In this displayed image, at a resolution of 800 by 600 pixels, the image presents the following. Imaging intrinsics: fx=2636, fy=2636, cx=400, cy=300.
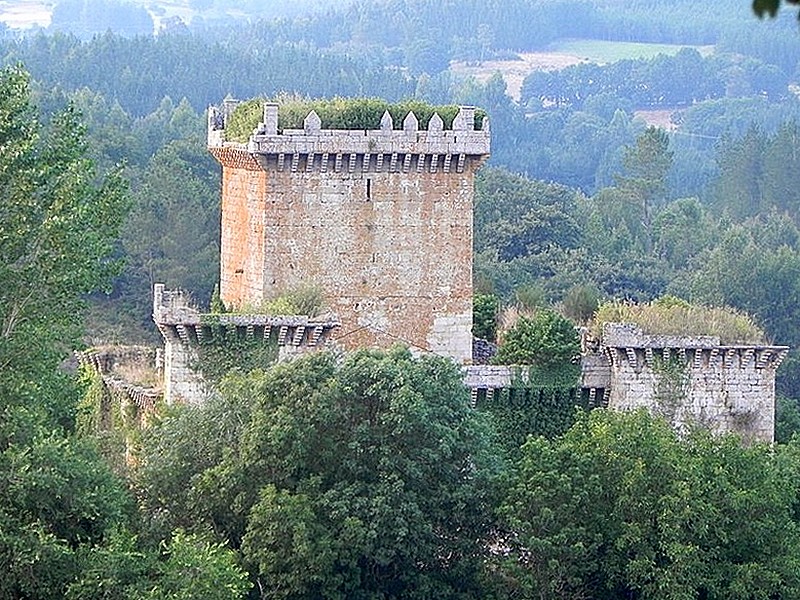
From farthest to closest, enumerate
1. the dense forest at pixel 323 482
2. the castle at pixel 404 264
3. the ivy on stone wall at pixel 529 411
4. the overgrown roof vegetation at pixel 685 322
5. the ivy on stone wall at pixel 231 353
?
1. the overgrown roof vegetation at pixel 685 322
2. the castle at pixel 404 264
3. the ivy on stone wall at pixel 529 411
4. the ivy on stone wall at pixel 231 353
5. the dense forest at pixel 323 482

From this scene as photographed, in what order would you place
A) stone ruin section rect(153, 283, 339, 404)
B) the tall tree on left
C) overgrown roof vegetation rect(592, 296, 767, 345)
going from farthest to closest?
overgrown roof vegetation rect(592, 296, 767, 345)
stone ruin section rect(153, 283, 339, 404)
the tall tree on left

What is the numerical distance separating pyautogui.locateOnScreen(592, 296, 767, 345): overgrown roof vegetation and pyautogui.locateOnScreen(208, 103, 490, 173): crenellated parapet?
3.37 meters

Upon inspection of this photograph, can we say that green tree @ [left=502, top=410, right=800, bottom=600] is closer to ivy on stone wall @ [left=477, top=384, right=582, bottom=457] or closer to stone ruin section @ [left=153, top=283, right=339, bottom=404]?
ivy on stone wall @ [left=477, top=384, right=582, bottom=457]

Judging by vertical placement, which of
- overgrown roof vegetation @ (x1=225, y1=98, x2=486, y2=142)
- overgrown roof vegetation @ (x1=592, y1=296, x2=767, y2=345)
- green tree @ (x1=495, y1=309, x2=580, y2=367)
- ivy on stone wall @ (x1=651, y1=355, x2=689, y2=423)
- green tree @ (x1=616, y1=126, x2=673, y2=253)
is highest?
green tree @ (x1=616, y1=126, x2=673, y2=253)

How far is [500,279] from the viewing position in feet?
256

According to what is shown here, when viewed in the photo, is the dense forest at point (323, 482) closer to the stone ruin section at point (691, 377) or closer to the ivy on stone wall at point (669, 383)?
the stone ruin section at point (691, 377)

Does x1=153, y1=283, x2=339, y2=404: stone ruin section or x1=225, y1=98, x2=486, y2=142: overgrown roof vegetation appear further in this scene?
x1=225, y1=98, x2=486, y2=142: overgrown roof vegetation

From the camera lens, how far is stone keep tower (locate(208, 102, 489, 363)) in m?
41.2

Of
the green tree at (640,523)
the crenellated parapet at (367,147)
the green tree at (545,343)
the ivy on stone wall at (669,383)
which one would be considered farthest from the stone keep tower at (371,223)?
the green tree at (640,523)

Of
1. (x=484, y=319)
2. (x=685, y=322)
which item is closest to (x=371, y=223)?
(x=484, y=319)

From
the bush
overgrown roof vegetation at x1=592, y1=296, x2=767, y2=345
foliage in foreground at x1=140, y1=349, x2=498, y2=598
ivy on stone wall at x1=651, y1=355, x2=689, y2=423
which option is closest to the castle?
ivy on stone wall at x1=651, y1=355, x2=689, y2=423

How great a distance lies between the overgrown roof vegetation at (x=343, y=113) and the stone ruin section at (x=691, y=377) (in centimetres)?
450

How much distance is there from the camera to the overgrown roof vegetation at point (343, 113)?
136 ft

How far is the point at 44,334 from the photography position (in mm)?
36000
